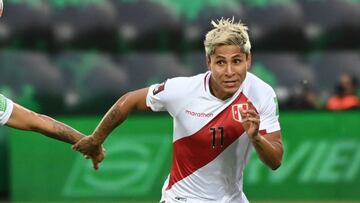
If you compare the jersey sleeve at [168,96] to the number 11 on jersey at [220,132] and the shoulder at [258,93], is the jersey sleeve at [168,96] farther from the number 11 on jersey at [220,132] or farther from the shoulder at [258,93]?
the shoulder at [258,93]

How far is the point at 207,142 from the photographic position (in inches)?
304

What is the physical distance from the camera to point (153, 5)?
15.6 m

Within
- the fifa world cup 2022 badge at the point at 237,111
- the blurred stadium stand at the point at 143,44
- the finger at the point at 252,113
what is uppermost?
the blurred stadium stand at the point at 143,44

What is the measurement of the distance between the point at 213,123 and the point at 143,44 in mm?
7928

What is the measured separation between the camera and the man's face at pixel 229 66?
7434 mm

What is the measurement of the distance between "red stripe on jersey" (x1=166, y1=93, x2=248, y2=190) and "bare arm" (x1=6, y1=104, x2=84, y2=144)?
0.85 metres

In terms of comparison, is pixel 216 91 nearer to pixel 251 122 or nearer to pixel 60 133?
pixel 251 122

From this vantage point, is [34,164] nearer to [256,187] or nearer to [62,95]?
[62,95]

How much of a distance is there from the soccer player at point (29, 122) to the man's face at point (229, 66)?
4.18ft

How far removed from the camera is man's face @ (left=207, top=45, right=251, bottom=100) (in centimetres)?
743

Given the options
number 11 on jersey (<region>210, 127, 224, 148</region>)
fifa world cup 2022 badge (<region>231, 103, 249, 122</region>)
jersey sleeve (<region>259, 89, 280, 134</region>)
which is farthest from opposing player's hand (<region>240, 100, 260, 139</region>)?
number 11 on jersey (<region>210, 127, 224, 148</region>)

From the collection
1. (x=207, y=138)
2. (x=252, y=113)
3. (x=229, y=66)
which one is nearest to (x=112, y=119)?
(x=207, y=138)

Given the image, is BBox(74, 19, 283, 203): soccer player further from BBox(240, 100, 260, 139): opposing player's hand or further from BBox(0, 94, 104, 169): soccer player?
BBox(0, 94, 104, 169): soccer player

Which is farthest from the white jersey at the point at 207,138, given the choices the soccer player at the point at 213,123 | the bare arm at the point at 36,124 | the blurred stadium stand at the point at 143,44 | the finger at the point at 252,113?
the blurred stadium stand at the point at 143,44
